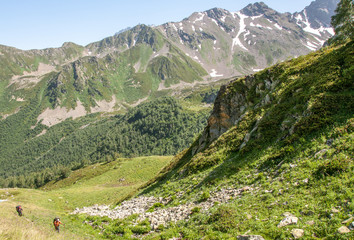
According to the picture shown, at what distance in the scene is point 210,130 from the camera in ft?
133

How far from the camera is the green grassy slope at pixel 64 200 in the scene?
13862 millimetres

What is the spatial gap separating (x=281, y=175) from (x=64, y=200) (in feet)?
225

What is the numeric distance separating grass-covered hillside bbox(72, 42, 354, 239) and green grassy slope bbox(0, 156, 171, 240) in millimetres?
4698

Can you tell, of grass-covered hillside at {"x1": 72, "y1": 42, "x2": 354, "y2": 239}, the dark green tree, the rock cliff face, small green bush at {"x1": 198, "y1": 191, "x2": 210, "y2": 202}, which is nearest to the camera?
grass-covered hillside at {"x1": 72, "y1": 42, "x2": 354, "y2": 239}

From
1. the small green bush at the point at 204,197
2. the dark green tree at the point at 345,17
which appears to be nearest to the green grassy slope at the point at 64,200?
the small green bush at the point at 204,197

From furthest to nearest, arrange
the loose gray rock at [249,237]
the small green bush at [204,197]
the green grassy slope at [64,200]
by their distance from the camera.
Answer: the small green bush at [204,197], the green grassy slope at [64,200], the loose gray rock at [249,237]

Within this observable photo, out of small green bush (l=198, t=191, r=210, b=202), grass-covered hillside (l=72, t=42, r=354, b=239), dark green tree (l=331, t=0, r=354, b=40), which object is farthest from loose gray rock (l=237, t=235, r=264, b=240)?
dark green tree (l=331, t=0, r=354, b=40)

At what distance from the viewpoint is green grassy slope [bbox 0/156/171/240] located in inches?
546

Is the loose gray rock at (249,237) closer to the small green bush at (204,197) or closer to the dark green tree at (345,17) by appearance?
the small green bush at (204,197)

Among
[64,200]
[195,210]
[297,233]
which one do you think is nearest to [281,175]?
[297,233]

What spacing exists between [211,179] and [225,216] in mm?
8598

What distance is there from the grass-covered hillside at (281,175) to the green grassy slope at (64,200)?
4698mm

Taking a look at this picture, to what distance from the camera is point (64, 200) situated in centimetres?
6256

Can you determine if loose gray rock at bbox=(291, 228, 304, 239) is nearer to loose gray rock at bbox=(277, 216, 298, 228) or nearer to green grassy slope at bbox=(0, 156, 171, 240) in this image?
loose gray rock at bbox=(277, 216, 298, 228)
